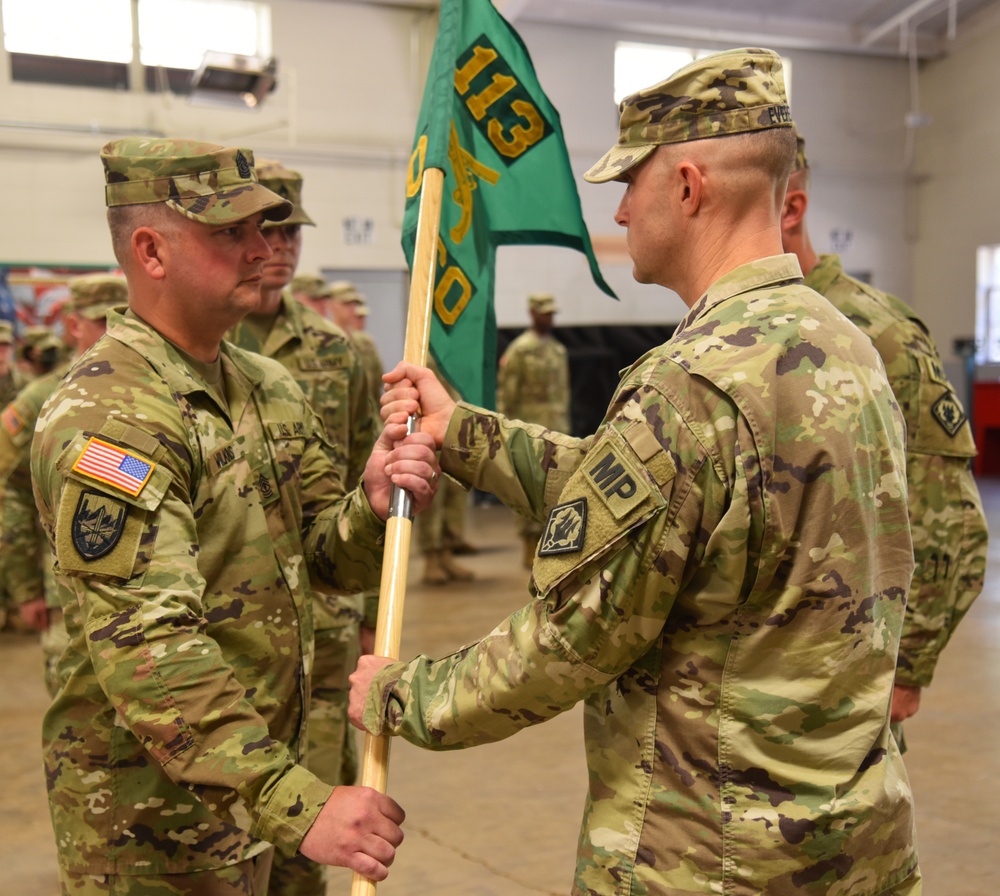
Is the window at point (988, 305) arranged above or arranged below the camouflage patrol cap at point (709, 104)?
below

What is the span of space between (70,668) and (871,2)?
13.2 meters

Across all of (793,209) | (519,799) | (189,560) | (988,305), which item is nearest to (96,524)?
(189,560)

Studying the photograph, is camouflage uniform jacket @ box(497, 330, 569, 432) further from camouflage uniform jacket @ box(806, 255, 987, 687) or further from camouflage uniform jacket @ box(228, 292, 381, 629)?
camouflage uniform jacket @ box(806, 255, 987, 687)

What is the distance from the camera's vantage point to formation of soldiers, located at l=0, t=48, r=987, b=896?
1390mm

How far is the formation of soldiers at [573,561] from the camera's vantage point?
139 cm

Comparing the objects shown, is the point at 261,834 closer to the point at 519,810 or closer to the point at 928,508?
the point at 928,508

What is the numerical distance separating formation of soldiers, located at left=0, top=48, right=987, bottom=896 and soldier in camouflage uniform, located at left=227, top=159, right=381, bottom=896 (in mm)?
1113

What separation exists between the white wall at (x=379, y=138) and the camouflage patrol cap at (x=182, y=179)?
8694 mm

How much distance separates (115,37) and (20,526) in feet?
24.7

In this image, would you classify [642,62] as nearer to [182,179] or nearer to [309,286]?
[309,286]

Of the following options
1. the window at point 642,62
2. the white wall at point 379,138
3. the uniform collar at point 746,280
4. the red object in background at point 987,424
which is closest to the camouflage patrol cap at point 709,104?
the uniform collar at point 746,280

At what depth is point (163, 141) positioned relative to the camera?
1.92m

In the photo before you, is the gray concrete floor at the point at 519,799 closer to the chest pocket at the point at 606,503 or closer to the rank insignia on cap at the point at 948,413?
the rank insignia on cap at the point at 948,413

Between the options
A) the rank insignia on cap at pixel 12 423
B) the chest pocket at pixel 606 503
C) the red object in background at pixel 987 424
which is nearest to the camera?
the chest pocket at pixel 606 503
